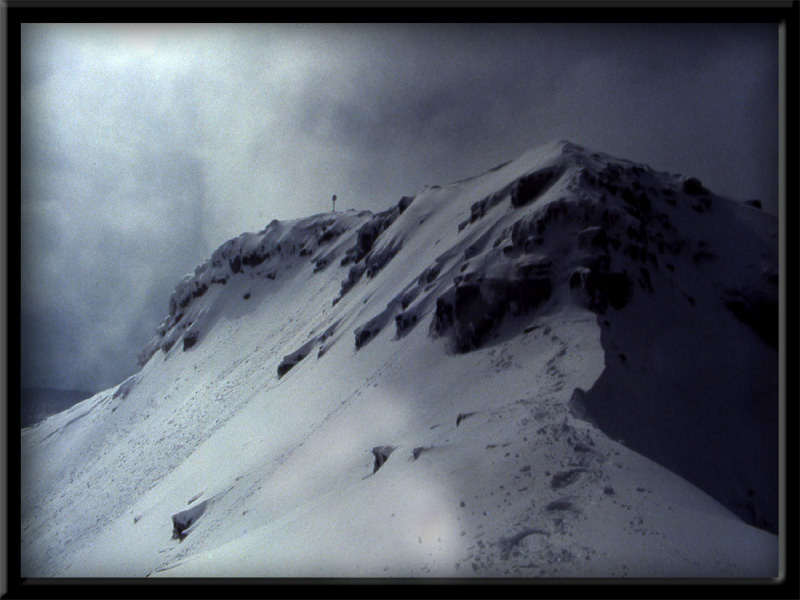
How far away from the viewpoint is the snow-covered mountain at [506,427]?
7008mm

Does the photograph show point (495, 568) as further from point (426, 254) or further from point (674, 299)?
point (426, 254)

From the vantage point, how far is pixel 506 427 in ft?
27.9

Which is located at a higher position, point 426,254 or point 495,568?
point 426,254

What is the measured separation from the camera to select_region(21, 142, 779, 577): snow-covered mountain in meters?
7.01

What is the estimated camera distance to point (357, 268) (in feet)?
96.6

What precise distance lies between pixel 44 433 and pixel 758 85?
37.9 feet

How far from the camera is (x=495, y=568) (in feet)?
21.4

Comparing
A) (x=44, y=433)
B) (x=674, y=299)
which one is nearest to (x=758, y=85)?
(x=674, y=299)

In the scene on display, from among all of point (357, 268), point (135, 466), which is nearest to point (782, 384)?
point (135, 466)

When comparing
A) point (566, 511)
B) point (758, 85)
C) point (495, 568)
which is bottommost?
point (495, 568)

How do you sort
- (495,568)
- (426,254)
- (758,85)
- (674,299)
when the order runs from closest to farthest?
1. (495,568)
2. (758,85)
3. (674,299)
4. (426,254)
